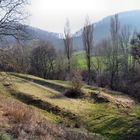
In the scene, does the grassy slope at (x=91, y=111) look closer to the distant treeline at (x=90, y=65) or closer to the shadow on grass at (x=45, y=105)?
the shadow on grass at (x=45, y=105)

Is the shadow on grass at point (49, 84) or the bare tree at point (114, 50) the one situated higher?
the bare tree at point (114, 50)

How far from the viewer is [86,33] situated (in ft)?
220

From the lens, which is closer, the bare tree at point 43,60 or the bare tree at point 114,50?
the bare tree at point 114,50

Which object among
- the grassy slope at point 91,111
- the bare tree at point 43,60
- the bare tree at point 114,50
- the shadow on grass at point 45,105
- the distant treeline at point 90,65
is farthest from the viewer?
the bare tree at point 43,60

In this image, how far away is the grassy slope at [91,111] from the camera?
2619 centimetres

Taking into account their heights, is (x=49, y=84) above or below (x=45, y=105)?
above

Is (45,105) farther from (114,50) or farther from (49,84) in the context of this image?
(114,50)

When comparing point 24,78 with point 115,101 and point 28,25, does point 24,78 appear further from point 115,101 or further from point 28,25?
point 28,25

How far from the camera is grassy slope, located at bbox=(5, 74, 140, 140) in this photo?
85.9ft

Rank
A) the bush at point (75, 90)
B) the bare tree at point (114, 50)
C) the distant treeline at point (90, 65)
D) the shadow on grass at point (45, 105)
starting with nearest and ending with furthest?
the shadow on grass at point (45, 105) < the bush at point (75, 90) < the distant treeline at point (90, 65) < the bare tree at point (114, 50)

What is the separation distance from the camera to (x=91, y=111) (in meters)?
33.6

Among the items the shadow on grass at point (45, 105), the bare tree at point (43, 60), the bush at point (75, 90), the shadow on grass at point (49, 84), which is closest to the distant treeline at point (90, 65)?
the bare tree at point (43, 60)

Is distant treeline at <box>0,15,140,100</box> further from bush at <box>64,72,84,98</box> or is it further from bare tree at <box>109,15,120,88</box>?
bush at <box>64,72,84,98</box>

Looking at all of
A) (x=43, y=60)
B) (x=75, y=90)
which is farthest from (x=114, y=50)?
(x=75, y=90)
